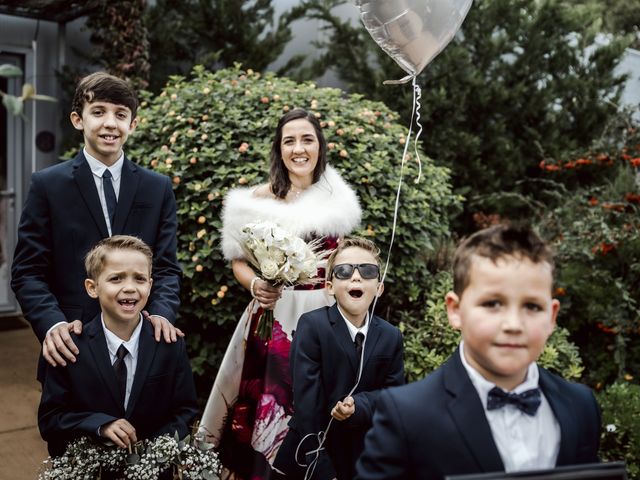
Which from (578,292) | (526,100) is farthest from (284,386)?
(526,100)

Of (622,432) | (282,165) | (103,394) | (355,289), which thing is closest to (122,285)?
(103,394)

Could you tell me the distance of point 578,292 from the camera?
526 centimetres

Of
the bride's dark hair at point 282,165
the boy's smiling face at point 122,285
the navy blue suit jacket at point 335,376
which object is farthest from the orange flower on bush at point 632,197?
the boy's smiling face at point 122,285

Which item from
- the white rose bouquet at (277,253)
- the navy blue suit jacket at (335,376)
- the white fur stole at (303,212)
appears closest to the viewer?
the navy blue suit jacket at (335,376)

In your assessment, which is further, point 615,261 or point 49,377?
point 615,261

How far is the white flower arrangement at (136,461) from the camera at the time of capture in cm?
222

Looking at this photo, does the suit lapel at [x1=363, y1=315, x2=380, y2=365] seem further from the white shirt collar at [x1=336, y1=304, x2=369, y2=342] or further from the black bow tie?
the black bow tie

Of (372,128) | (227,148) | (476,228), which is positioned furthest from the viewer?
(476,228)

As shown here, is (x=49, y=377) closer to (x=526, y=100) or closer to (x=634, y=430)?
(x=634, y=430)

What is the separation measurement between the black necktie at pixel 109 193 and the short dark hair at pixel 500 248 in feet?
5.42

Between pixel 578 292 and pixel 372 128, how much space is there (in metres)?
2.07

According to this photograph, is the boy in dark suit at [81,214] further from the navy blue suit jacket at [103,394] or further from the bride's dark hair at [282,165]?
the bride's dark hair at [282,165]

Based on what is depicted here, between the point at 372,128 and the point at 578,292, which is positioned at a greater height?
the point at 372,128

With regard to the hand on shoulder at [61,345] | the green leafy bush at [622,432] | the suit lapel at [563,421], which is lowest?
the green leafy bush at [622,432]
